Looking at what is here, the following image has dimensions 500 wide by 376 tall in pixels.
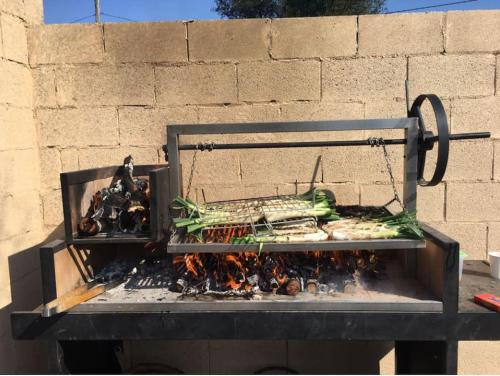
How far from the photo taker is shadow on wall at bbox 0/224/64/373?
2.47 meters

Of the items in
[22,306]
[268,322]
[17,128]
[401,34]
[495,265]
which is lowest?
[22,306]

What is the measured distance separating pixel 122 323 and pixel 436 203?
7.13 feet

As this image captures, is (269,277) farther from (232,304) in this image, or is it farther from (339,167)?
(339,167)

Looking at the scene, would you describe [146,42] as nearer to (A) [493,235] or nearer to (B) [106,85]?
(B) [106,85]

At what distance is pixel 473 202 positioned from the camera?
2709 mm

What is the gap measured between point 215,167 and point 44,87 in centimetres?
133

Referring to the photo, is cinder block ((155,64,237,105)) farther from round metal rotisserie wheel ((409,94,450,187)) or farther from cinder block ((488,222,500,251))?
cinder block ((488,222,500,251))

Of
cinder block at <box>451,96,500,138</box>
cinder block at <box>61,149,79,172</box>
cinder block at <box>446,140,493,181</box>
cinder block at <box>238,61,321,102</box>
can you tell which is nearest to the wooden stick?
cinder block at <box>61,149,79,172</box>

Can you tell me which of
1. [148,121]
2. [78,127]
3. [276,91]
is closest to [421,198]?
[276,91]

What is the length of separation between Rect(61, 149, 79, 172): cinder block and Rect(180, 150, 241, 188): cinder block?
763 millimetres

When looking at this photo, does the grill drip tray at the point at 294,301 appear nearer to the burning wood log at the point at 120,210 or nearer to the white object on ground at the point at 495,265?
the burning wood log at the point at 120,210

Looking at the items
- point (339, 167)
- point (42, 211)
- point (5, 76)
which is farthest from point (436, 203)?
point (5, 76)

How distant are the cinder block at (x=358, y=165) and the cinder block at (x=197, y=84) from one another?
81cm

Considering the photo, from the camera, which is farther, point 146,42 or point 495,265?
point 146,42
